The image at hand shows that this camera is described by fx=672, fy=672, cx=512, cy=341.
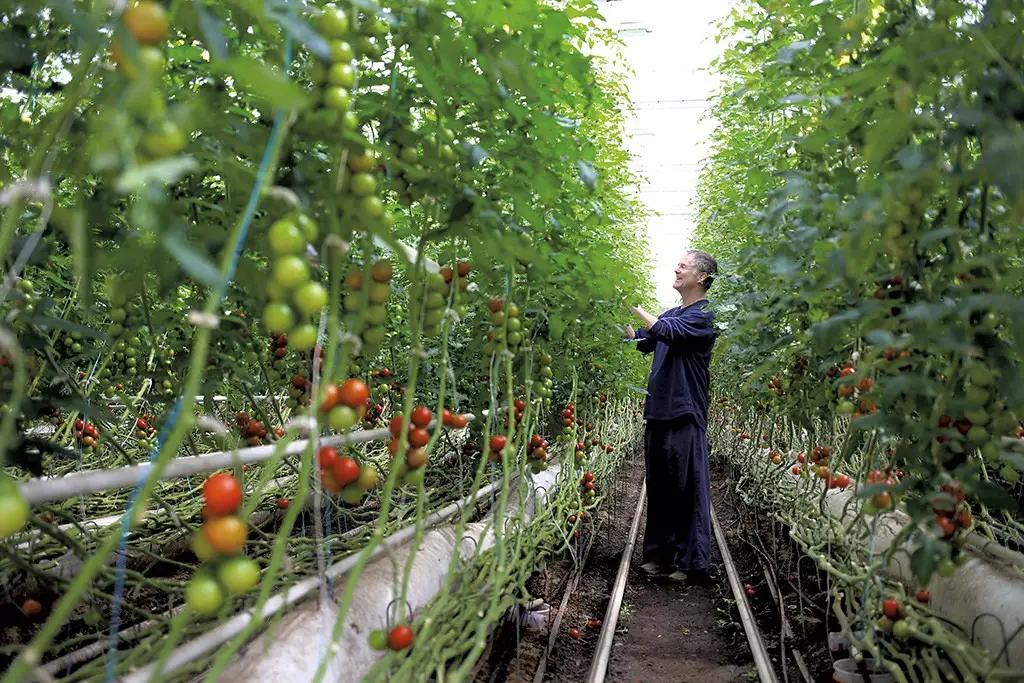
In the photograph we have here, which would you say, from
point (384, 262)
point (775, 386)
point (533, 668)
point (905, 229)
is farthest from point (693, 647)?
point (384, 262)

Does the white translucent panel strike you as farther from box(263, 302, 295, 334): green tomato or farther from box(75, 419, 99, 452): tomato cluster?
box(263, 302, 295, 334): green tomato

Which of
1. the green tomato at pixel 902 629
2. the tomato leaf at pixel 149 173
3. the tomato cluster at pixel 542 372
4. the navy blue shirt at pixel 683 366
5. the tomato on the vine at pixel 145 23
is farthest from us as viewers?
the navy blue shirt at pixel 683 366

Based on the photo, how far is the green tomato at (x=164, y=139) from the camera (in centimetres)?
52

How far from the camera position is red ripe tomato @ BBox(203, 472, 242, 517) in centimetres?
64

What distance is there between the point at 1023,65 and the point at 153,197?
48.2 inches

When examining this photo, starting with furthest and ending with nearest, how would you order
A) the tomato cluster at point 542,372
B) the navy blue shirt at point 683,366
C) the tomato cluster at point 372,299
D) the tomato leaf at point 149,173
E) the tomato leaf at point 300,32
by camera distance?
the navy blue shirt at point 683,366
the tomato cluster at point 542,372
the tomato cluster at point 372,299
the tomato leaf at point 300,32
the tomato leaf at point 149,173

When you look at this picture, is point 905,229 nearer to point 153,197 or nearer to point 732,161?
point 153,197

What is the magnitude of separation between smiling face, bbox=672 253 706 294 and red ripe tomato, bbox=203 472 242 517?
339 cm

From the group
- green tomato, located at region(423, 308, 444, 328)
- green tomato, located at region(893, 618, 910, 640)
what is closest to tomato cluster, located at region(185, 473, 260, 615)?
green tomato, located at region(423, 308, 444, 328)

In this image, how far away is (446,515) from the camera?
2154 mm

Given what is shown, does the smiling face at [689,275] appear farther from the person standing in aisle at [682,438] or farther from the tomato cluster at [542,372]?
the tomato cluster at [542,372]

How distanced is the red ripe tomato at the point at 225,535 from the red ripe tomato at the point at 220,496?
1 cm

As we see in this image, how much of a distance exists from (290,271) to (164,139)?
0.17 m

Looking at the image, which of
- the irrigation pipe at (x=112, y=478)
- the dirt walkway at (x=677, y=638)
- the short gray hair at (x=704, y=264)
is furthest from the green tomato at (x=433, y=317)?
the short gray hair at (x=704, y=264)
